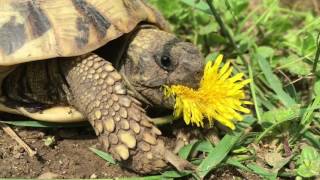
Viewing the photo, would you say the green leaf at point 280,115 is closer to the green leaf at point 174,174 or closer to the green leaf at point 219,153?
the green leaf at point 219,153

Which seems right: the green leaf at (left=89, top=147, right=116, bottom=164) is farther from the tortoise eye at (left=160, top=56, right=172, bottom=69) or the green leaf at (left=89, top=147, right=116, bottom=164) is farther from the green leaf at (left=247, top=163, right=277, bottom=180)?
the green leaf at (left=247, top=163, right=277, bottom=180)

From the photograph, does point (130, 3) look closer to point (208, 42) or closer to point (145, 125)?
point (145, 125)

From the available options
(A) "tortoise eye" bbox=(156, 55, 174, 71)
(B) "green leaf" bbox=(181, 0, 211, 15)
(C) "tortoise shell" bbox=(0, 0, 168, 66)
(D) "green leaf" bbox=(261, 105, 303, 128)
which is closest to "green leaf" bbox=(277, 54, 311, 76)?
(D) "green leaf" bbox=(261, 105, 303, 128)

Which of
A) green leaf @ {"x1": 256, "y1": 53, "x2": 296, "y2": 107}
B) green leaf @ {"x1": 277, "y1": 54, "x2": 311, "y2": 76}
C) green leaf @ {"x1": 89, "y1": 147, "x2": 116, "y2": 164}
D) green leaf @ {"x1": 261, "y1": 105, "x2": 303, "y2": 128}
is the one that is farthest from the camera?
green leaf @ {"x1": 277, "y1": 54, "x2": 311, "y2": 76}

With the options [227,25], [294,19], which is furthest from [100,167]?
[294,19]

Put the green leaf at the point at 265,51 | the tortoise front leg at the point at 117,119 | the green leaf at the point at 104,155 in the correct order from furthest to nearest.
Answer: the green leaf at the point at 265,51
the green leaf at the point at 104,155
the tortoise front leg at the point at 117,119

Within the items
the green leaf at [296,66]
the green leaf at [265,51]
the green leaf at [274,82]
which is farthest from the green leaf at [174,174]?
the green leaf at [265,51]
